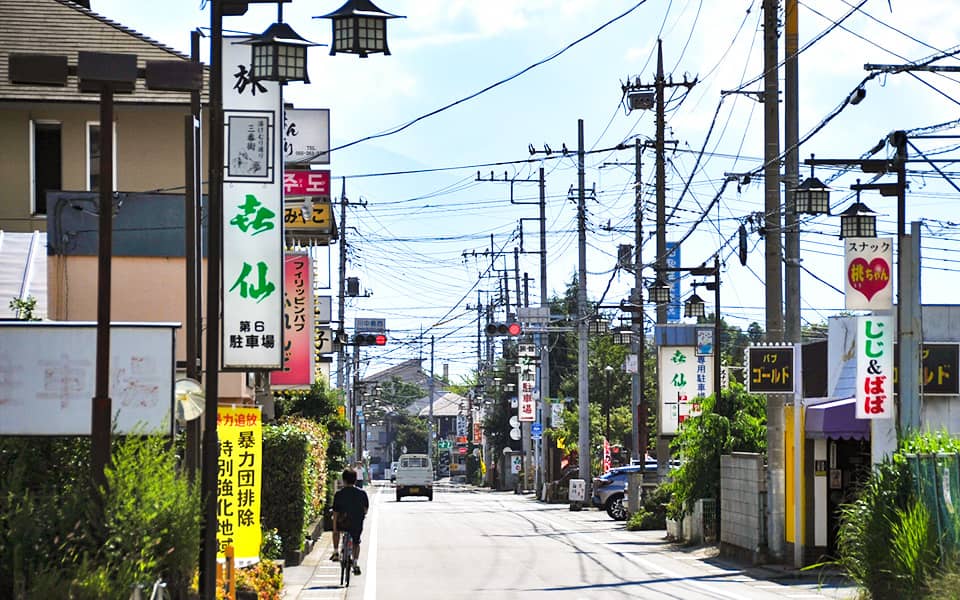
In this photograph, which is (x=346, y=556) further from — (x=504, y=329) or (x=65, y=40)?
(x=504, y=329)

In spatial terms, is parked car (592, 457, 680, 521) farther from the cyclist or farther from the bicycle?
the bicycle

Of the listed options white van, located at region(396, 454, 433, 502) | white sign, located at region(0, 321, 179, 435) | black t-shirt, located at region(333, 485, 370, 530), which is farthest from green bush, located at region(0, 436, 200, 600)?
white van, located at region(396, 454, 433, 502)

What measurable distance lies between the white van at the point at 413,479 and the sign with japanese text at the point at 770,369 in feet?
141

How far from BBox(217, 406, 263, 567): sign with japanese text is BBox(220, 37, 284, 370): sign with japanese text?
53.5 inches

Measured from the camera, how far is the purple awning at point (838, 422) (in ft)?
77.1

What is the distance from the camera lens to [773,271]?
25.1 meters

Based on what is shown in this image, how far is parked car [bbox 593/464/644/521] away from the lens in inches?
1829

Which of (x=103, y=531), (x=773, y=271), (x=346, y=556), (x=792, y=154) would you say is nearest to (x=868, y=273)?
(x=773, y=271)

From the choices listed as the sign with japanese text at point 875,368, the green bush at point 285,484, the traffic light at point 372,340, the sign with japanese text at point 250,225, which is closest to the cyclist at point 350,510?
the green bush at point 285,484

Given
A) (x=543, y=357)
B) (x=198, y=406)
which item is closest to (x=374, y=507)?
(x=543, y=357)

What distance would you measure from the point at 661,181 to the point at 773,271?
15053 mm

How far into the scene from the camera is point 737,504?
27.8 metres

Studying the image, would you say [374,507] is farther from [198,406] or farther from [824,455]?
[198,406]

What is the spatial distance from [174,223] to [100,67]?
474 inches
